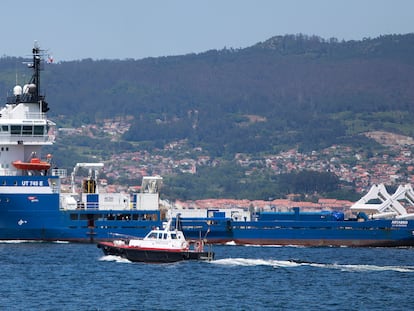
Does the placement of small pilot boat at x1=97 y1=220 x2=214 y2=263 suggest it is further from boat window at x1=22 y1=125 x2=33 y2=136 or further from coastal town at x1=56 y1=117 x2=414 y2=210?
coastal town at x1=56 y1=117 x2=414 y2=210

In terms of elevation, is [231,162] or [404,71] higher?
[404,71]

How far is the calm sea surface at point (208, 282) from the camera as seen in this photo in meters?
47.8

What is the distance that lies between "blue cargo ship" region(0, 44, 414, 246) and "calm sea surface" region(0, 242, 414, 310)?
4.46 m

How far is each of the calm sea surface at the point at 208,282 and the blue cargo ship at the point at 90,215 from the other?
4457 mm

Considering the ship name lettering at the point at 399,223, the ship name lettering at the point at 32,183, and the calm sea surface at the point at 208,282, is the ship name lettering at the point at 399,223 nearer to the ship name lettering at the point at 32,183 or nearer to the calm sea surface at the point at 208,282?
the calm sea surface at the point at 208,282

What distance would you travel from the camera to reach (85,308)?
46.0 m

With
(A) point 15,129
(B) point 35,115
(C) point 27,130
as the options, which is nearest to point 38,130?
(C) point 27,130

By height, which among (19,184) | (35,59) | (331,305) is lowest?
(331,305)

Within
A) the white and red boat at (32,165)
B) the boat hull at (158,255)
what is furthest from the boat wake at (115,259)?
the white and red boat at (32,165)

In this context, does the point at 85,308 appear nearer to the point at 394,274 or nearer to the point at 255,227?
the point at 394,274

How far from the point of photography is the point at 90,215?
243 ft

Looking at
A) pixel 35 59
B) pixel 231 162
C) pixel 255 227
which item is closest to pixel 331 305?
pixel 255 227

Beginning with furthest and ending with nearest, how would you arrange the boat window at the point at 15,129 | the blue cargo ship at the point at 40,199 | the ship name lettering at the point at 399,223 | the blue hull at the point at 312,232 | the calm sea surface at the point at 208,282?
the ship name lettering at the point at 399,223 → the blue hull at the point at 312,232 → the boat window at the point at 15,129 → the blue cargo ship at the point at 40,199 → the calm sea surface at the point at 208,282

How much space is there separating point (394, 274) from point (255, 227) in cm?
1820
